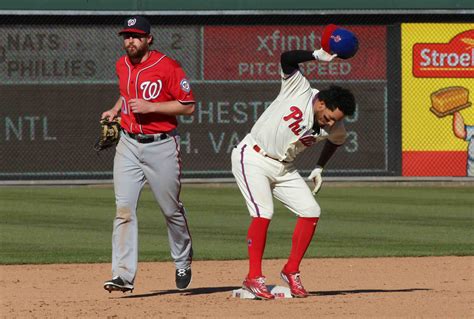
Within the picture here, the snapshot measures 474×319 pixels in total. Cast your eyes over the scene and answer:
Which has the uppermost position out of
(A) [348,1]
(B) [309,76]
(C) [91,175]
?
(A) [348,1]

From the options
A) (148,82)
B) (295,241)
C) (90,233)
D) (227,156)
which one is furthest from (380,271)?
(227,156)

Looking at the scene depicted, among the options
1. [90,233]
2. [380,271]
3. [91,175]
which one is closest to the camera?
[380,271]

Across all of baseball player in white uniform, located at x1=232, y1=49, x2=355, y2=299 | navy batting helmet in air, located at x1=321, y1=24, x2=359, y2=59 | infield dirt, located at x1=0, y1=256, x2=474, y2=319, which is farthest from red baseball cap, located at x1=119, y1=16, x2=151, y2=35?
infield dirt, located at x1=0, y1=256, x2=474, y2=319

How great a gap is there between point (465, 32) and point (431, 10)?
83 centimetres

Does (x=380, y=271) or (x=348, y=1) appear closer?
(x=380, y=271)

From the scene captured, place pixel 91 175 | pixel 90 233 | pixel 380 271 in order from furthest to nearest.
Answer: pixel 91 175
pixel 90 233
pixel 380 271

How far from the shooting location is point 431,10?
73.9 ft

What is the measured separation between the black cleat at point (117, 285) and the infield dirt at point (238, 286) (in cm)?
10

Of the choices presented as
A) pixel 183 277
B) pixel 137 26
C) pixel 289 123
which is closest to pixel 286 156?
pixel 289 123

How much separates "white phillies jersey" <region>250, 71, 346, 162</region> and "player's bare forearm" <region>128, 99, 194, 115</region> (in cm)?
57

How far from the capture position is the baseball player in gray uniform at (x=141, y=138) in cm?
872

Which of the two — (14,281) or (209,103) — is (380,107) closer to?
(209,103)

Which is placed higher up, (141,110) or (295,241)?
(141,110)

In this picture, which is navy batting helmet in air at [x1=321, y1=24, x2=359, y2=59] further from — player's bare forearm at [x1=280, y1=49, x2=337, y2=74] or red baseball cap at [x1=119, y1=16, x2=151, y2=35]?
red baseball cap at [x1=119, y1=16, x2=151, y2=35]
